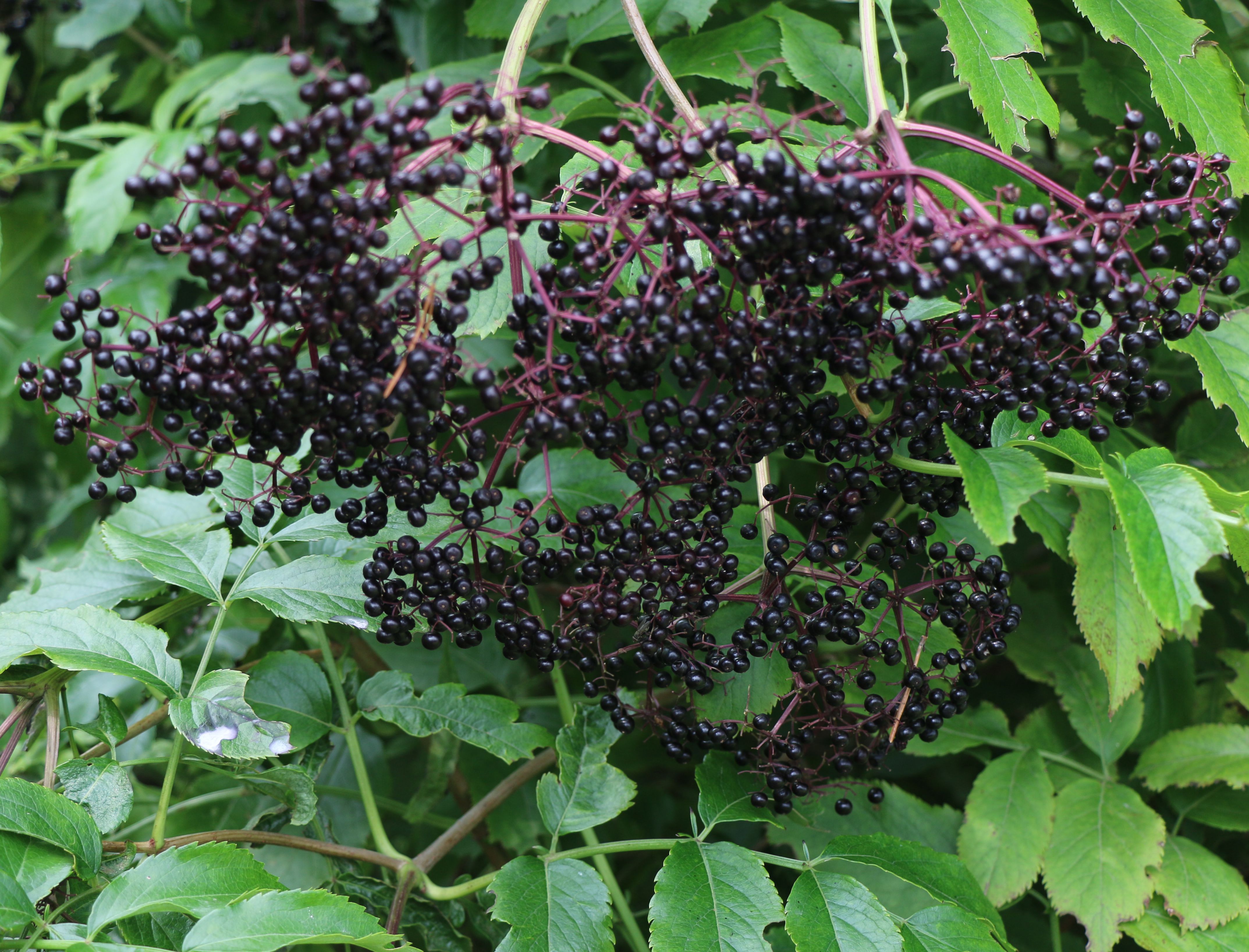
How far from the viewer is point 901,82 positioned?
6.62ft

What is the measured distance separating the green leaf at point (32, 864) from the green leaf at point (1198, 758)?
173cm

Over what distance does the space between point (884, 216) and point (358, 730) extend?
5.21ft

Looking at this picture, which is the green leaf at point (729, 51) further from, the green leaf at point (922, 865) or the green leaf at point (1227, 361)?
the green leaf at point (922, 865)

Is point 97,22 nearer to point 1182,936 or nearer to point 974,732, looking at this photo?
point 974,732

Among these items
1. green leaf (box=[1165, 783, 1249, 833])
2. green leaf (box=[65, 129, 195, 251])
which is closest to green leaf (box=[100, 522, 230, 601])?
green leaf (box=[65, 129, 195, 251])

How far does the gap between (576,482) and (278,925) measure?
0.80 meters

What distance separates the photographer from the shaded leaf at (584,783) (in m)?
1.42

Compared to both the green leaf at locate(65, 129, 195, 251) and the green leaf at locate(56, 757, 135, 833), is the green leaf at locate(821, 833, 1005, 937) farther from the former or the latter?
the green leaf at locate(65, 129, 195, 251)

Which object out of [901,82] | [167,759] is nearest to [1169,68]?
[901,82]

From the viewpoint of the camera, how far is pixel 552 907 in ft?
4.36

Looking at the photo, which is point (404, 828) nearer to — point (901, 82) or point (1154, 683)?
point (1154, 683)

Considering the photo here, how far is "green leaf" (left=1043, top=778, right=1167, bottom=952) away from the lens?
1.51 metres

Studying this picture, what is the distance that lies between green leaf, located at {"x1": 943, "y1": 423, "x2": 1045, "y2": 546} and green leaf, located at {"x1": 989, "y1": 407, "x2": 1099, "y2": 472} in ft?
0.28

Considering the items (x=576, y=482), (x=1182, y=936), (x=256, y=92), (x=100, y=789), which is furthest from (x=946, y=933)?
(x=256, y=92)
